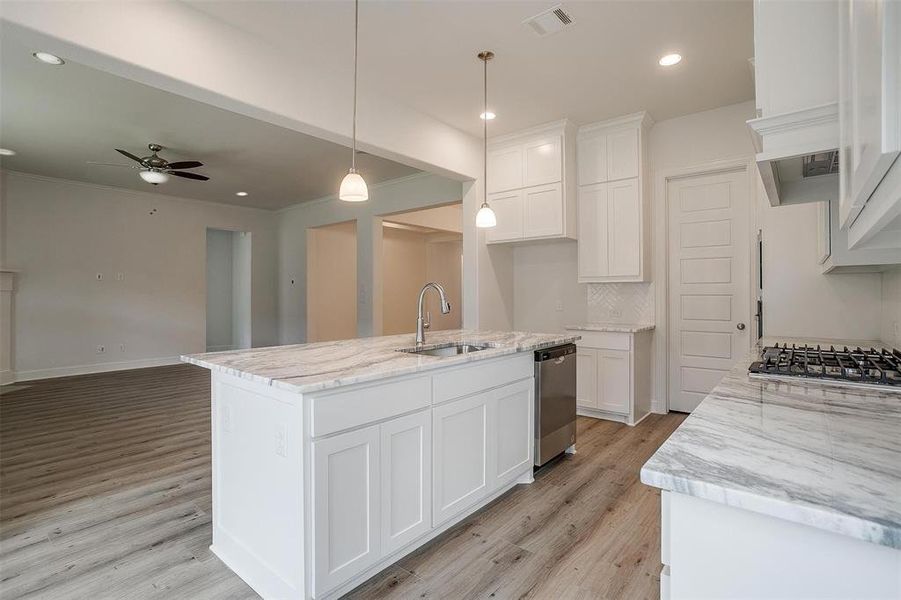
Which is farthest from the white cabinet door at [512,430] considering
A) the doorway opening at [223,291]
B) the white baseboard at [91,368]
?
the doorway opening at [223,291]

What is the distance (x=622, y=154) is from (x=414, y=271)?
6.42 metres

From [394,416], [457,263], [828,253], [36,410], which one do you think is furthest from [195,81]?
[457,263]

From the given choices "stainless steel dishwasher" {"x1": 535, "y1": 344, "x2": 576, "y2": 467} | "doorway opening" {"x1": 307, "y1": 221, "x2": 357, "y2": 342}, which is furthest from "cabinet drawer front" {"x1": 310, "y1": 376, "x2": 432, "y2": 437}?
"doorway opening" {"x1": 307, "y1": 221, "x2": 357, "y2": 342}

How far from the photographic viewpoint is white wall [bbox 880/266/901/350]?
2.10 metres

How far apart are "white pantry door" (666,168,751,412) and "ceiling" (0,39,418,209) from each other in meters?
3.46

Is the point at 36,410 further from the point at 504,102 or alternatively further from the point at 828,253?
the point at 828,253

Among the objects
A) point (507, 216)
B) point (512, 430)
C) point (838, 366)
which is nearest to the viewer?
point (838, 366)

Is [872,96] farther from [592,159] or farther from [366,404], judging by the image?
[592,159]

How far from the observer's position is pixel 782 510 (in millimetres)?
713

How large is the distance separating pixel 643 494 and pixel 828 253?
65.4 inches

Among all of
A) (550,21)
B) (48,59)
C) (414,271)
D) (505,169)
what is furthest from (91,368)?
(550,21)

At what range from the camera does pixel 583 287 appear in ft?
16.4

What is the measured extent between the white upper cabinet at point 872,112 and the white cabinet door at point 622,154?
135 inches

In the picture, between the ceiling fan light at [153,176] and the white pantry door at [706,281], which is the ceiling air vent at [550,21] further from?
the ceiling fan light at [153,176]
